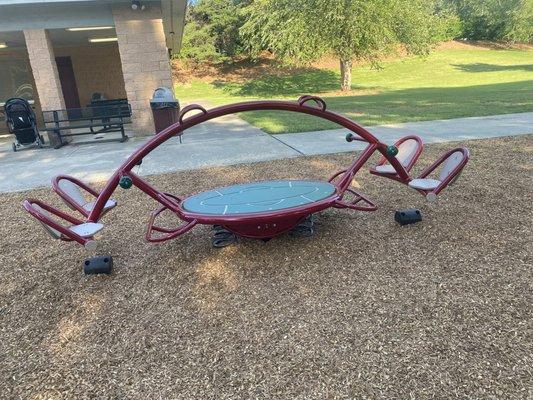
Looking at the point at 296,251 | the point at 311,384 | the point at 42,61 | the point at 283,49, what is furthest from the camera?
the point at 283,49

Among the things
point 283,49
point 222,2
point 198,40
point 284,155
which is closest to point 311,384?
point 284,155

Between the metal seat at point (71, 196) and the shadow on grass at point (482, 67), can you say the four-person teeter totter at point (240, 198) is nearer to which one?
the metal seat at point (71, 196)

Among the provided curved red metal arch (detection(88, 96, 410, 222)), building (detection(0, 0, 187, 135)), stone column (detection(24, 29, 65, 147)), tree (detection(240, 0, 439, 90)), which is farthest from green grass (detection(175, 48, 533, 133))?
curved red metal arch (detection(88, 96, 410, 222))

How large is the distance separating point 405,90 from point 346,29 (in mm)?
4084

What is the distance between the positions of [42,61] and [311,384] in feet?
31.2

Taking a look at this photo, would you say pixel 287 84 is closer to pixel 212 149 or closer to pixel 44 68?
pixel 44 68

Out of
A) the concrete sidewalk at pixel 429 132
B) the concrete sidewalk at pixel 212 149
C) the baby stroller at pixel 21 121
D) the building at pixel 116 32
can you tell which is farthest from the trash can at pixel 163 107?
the concrete sidewalk at pixel 429 132

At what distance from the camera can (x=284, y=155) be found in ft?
21.0

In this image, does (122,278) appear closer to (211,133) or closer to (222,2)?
(211,133)

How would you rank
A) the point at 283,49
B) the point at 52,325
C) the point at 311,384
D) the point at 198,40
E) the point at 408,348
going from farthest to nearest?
1. the point at 198,40
2. the point at 283,49
3. the point at 52,325
4. the point at 408,348
5. the point at 311,384

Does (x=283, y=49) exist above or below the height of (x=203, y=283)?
above

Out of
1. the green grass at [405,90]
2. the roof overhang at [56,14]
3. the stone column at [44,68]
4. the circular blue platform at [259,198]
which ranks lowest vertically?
the green grass at [405,90]

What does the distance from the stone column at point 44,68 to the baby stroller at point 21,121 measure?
39cm

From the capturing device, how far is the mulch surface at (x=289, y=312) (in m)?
1.88
